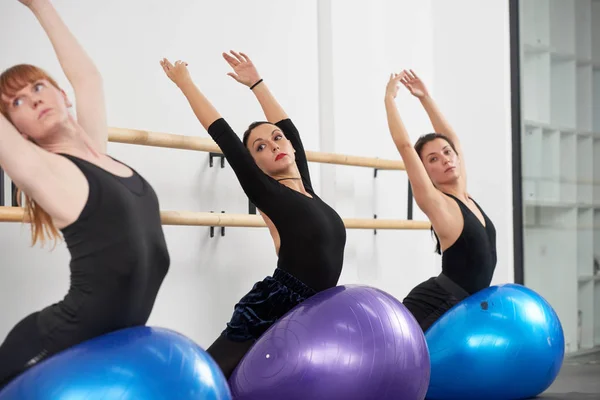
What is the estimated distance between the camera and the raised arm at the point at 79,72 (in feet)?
7.27

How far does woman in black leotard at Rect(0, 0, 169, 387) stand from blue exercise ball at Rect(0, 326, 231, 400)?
0.08 meters

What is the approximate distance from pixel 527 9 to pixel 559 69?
43 centimetres

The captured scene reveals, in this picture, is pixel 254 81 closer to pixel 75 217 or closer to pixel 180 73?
pixel 180 73

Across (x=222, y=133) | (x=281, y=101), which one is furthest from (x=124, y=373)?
(x=281, y=101)

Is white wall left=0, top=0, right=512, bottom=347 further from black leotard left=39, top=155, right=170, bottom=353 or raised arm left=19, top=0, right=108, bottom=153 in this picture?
black leotard left=39, top=155, right=170, bottom=353

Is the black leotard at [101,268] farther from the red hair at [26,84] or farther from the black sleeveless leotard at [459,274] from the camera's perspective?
the black sleeveless leotard at [459,274]

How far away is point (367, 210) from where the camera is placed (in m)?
4.48

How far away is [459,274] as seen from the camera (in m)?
3.41

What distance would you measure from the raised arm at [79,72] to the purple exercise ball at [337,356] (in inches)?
29.5

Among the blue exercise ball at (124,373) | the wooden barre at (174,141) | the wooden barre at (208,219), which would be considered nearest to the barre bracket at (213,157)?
the wooden barre at (174,141)

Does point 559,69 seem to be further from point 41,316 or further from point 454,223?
point 41,316

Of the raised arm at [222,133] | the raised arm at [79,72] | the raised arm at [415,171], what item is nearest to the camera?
the raised arm at [79,72]

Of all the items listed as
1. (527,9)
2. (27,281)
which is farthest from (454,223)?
(527,9)

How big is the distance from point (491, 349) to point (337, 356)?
0.96 m
